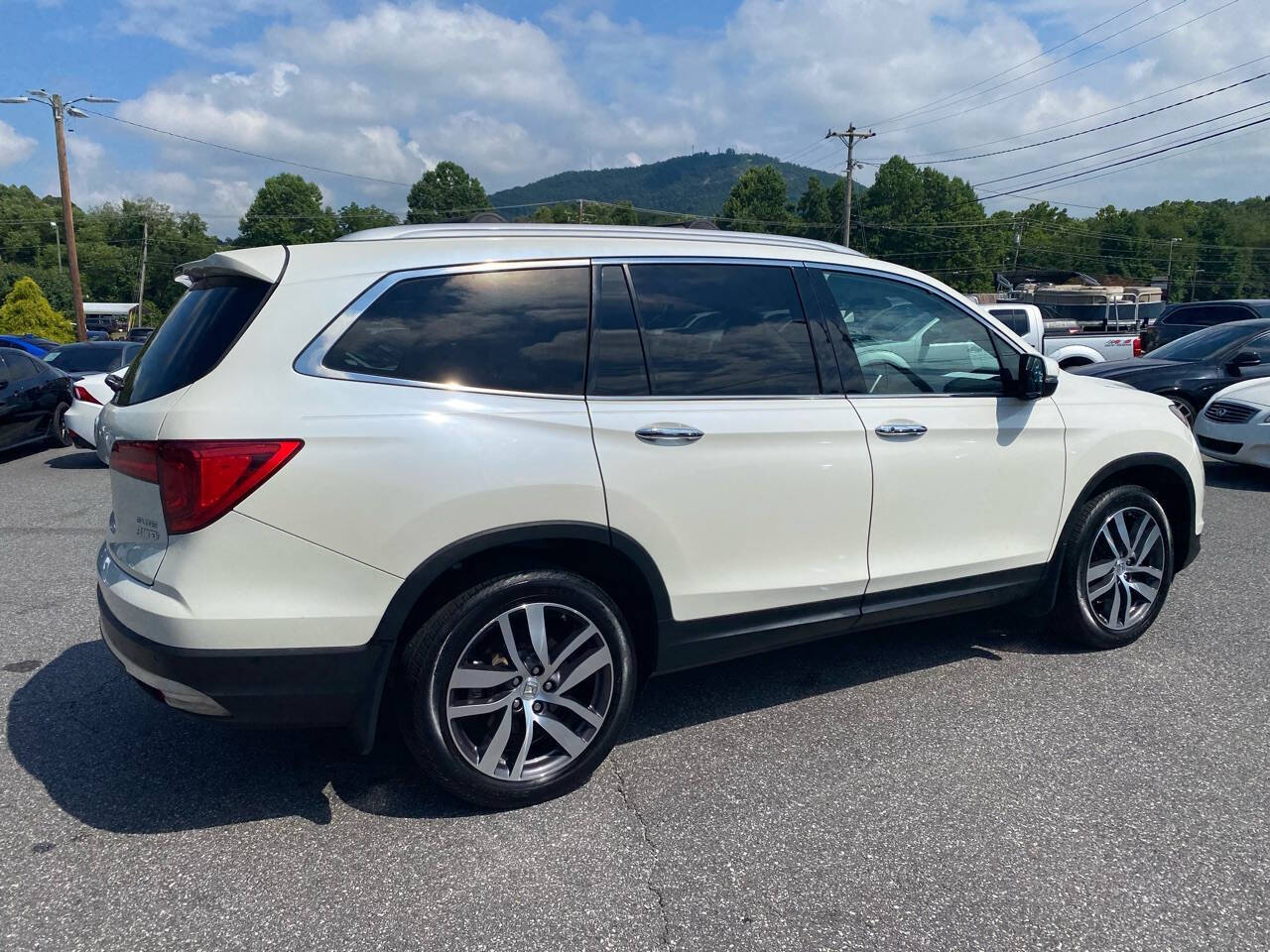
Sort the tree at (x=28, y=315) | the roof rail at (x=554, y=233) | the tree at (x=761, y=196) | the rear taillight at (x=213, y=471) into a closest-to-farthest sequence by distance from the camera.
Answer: the rear taillight at (x=213, y=471) < the roof rail at (x=554, y=233) < the tree at (x=28, y=315) < the tree at (x=761, y=196)

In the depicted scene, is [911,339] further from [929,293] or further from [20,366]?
[20,366]

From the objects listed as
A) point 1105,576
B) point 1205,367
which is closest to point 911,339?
point 1105,576

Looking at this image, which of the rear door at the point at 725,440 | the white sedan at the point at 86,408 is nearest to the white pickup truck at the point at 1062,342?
the rear door at the point at 725,440

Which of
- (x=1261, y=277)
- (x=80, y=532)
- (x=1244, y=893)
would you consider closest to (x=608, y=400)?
(x=1244, y=893)

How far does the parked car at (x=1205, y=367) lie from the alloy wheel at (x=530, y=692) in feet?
29.2

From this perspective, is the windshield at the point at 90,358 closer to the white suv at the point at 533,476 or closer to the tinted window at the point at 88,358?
the tinted window at the point at 88,358

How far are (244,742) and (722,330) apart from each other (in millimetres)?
2443

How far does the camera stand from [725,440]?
330 centimetres

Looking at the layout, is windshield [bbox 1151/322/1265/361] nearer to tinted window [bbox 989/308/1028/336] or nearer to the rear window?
tinted window [bbox 989/308/1028/336]

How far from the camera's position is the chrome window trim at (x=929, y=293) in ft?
12.4

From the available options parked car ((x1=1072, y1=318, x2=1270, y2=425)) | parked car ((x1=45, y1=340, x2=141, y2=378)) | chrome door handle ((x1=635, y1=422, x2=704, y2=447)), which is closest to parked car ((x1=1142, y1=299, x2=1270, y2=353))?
parked car ((x1=1072, y1=318, x2=1270, y2=425))

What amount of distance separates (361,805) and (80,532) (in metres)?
5.46

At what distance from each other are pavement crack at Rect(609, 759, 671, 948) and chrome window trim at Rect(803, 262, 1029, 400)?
1724mm

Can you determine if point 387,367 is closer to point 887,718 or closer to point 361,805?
point 361,805
